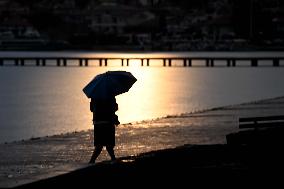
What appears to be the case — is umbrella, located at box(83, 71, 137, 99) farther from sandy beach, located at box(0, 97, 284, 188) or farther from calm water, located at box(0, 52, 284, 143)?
calm water, located at box(0, 52, 284, 143)

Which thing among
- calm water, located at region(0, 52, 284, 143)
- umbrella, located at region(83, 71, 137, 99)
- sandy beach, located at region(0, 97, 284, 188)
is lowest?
calm water, located at region(0, 52, 284, 143)

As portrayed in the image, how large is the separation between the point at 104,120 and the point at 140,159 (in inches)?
52.7

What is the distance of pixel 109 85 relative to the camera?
55.7 ft

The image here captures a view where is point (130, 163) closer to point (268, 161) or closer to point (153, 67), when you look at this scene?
point (268, 161)

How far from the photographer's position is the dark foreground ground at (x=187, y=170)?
45.3 feet

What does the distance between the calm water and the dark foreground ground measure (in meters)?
17.0

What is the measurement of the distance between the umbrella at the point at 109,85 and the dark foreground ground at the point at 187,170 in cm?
104

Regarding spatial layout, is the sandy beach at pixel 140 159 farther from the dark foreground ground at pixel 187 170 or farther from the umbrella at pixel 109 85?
the umbrella at pixel 109 85

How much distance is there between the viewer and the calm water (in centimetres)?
4097

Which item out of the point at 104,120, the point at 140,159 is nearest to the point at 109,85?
the point at 104,120

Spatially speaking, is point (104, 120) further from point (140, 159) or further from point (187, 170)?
point (187, 170)

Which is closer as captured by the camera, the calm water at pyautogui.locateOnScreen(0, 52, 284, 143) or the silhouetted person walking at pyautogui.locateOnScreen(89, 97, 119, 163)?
the silhouetted person walking at pyautogui.locateOnScreen(89, 97, 119, 163)

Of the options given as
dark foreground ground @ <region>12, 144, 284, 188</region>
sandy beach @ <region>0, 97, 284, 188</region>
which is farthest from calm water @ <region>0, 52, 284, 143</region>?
dark foreground ground @ <region>12, 144, 284, 188</region>

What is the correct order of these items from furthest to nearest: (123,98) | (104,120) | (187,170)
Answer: (123,98) → (104,120) → (187,170)
